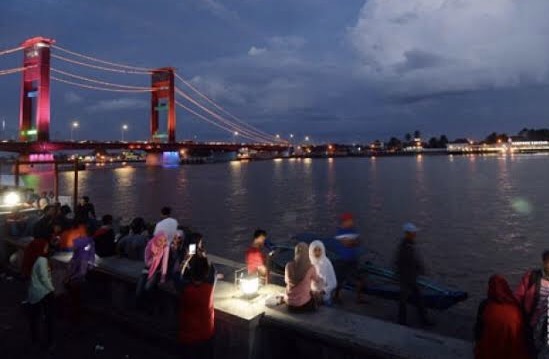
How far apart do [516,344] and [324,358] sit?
149 centimetres

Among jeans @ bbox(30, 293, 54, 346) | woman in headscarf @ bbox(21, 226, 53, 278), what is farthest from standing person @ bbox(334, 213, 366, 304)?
woman in headscarf @ bbox(21, 226, 53, 278)

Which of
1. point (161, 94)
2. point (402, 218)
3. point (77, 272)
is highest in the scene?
point (161, 94)

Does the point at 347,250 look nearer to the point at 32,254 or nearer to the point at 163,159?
the point at 32,254

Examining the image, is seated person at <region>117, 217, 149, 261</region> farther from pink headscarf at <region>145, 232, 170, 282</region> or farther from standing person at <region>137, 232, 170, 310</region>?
pink headscarf at <region>145, 232, 170, 282</region>

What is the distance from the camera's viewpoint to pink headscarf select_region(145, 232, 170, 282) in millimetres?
4699

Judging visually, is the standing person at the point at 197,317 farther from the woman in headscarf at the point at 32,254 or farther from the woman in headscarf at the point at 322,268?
the woman in headscarf at the point at 32,254

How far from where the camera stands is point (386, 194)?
36.0m

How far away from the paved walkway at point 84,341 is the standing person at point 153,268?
1.46 feet

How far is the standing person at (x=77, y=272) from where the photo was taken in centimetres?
509

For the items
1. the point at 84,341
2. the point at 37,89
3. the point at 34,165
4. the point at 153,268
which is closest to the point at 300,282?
the point at 153,268

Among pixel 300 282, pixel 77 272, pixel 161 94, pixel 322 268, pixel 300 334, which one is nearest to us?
pixel 300 334

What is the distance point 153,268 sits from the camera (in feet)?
15.4

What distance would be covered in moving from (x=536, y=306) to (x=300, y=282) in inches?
74.7

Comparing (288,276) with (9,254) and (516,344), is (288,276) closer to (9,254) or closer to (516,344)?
(516,344)
